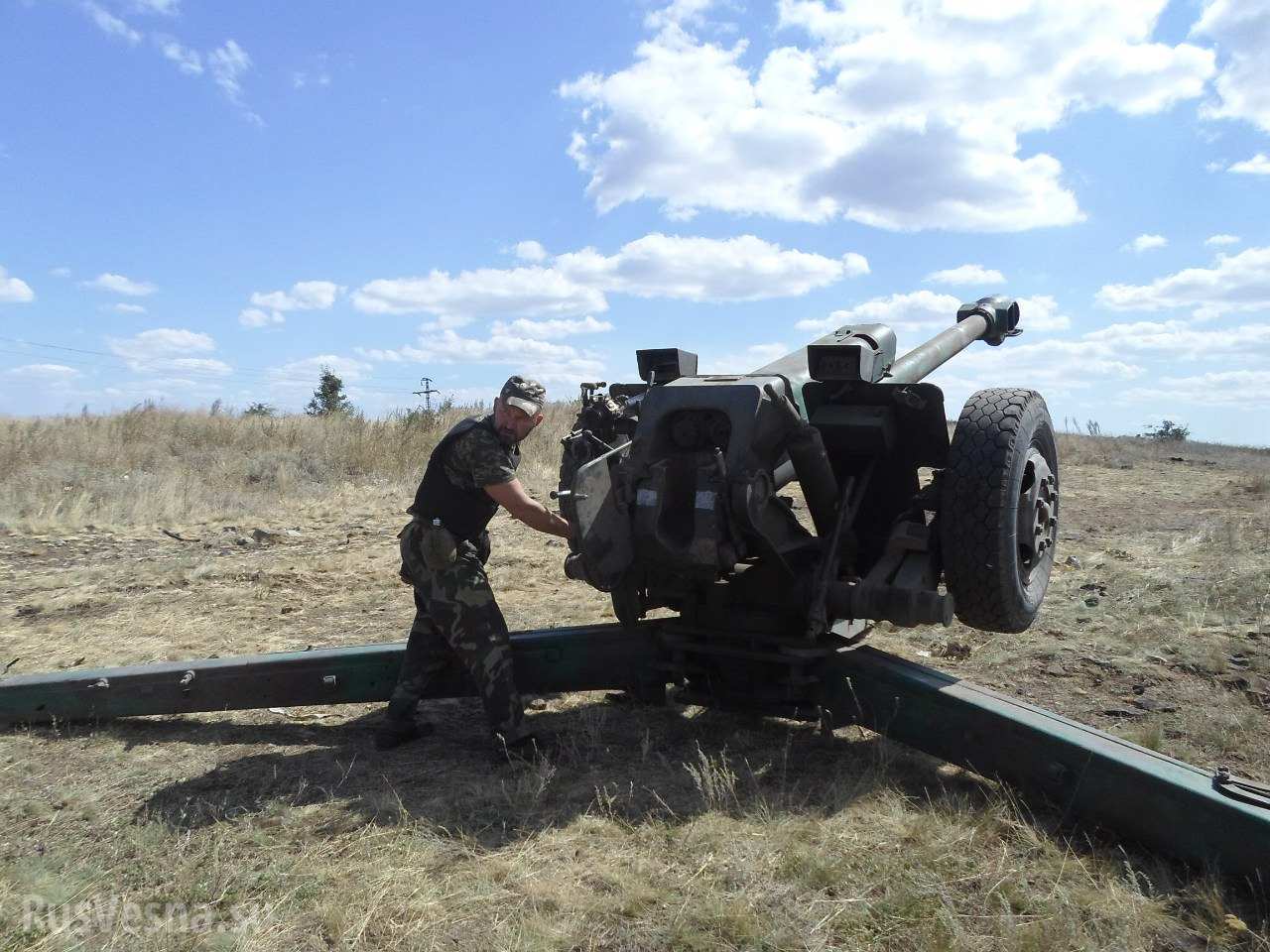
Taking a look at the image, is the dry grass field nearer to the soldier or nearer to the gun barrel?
the soldier

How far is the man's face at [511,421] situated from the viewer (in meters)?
4.23

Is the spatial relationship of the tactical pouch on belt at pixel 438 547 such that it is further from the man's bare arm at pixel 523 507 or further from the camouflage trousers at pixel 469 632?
the man's bare arm at pixel 523 507

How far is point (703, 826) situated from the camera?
320 cm

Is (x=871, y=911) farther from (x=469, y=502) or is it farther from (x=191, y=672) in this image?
(x=191, y=672)

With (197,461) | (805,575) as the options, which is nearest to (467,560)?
(805,575)

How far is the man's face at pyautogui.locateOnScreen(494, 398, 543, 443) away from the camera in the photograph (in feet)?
13.9

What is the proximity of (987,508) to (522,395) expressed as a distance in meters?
2.06

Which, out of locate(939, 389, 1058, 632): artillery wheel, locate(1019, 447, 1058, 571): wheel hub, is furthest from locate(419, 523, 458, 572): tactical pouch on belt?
locate(1019, 447, 1058, 571): wheel hub

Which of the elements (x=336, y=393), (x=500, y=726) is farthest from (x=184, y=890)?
(x=336, y=393)

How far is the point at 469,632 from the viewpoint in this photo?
4.21 m

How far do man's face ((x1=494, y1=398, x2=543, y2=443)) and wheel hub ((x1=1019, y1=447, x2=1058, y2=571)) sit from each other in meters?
2.19

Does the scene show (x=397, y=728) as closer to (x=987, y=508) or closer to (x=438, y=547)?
(x=438, y=547)

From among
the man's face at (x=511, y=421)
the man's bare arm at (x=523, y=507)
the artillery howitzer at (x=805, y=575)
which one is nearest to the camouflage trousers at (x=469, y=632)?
the artillery howitzer at (x=805, y=575)

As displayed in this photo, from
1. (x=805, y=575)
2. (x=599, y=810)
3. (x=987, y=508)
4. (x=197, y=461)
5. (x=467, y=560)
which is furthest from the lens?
(x=197, y=461)
